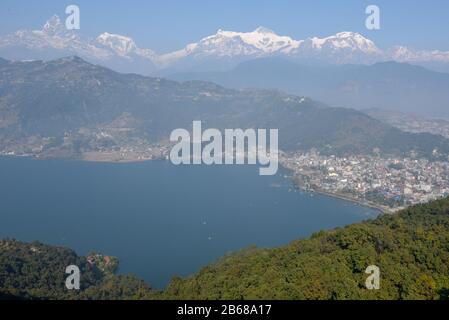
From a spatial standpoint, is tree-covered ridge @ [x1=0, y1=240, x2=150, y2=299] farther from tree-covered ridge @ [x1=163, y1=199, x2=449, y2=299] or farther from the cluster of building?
the cluster of building

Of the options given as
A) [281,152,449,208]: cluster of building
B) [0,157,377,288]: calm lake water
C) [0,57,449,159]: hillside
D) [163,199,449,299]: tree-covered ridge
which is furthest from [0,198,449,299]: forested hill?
[0,57,449,159]: hillside

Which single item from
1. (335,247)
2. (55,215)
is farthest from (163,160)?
(335,247)

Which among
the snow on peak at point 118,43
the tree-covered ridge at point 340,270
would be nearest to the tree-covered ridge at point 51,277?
the tree-covered ridge at point 340,270

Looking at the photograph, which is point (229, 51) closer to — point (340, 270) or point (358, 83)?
point (358, 83)

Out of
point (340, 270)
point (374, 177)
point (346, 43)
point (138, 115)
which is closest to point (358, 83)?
point (346, 43)

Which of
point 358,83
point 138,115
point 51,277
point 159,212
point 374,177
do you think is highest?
point 358,83

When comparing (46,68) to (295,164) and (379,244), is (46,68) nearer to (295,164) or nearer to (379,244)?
(295,164)
